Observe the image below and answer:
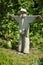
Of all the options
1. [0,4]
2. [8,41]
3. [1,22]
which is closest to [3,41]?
[8,41]

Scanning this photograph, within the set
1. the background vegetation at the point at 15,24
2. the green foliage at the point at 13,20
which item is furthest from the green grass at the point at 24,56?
the green foliage at the point at 13,20

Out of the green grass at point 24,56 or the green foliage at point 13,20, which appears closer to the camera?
the green grass at point 24,56

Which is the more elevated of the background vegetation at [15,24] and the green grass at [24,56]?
the background vegetation at [15,24]

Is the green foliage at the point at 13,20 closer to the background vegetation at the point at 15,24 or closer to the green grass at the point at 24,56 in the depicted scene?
the background vegetation at the point at 15,24

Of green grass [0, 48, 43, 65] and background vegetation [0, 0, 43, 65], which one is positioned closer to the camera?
green grass [0, 48, 43, 65]

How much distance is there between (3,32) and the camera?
8.43m

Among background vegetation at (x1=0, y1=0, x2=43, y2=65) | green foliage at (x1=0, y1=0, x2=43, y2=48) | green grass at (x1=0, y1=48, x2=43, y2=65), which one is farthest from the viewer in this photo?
green foliage at (x1=0, y1=0, x2=43, y2=48)

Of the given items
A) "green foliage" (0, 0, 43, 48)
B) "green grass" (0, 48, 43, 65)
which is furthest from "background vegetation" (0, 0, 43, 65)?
"green grass" (0, 48, 43, 65)

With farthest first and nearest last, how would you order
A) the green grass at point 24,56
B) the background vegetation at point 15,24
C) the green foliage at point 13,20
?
the green foliage at point 13,20
the background vegetation at point 15,24
the green grass at point 24,56

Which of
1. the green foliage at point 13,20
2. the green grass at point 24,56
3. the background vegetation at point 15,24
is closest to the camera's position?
the green grass at point 24,56

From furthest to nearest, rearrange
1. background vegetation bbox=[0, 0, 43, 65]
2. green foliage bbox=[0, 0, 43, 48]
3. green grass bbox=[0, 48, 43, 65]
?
green foliage bbox=[0, 0, 43, 48]
background vegetation bbox=[0, 0, 43, 65]
green grass bbox=[0, 48, 43, 65]

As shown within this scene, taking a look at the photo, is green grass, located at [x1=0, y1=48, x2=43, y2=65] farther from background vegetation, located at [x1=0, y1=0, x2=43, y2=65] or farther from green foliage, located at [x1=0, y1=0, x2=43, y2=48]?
green foliage, located at [x1=0, y1=0, x2=43, y2=48]

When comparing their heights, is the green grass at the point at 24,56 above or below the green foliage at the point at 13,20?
below

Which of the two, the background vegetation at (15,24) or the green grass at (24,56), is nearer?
the green grass at (24,56)
